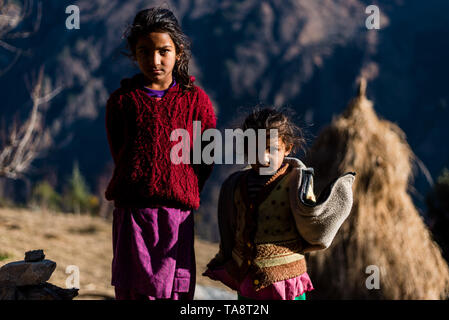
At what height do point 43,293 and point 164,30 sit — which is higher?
point 164,30

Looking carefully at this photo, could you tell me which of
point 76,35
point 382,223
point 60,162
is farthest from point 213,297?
point 76,35

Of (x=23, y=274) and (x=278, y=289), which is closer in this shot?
(x=278, y=289)

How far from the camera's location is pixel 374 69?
23.5m

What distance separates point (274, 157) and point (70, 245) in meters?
4.44

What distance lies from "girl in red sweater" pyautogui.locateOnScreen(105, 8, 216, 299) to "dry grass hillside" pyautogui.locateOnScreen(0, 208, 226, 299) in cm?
169

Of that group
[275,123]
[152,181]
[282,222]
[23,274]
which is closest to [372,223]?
[282,222]

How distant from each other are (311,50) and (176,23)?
23.1m

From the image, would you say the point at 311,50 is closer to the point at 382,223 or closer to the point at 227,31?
the point at 227,31

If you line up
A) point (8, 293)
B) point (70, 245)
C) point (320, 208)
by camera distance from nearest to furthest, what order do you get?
point (320, 208), point (8, 293), point (70, 245)

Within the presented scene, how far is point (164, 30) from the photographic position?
6.67ft

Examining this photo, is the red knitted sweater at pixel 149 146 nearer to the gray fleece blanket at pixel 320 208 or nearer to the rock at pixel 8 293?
the gray fleece blanket at pixel 320 208

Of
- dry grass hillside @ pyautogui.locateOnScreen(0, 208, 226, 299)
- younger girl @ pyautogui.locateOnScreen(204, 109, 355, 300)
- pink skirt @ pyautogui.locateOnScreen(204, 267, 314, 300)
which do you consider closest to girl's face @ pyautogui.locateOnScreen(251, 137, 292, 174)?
younger girl @ pyautogui.locateOnScreen(204, 109, 355, 300)

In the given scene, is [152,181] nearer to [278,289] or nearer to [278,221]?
[278,221]

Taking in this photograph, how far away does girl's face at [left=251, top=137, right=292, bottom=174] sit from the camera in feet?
6.51
